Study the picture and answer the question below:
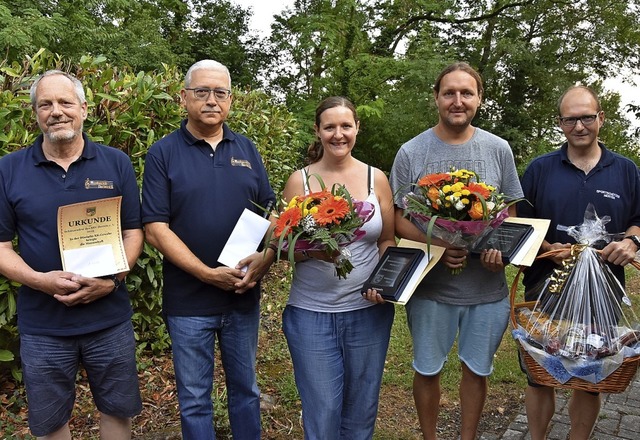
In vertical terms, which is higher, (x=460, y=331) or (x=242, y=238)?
(x=242, y=238)

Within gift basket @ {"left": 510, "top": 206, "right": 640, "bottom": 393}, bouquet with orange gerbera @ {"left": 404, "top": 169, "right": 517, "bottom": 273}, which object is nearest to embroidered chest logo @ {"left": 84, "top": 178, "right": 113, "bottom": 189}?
bouquet with orange gerbera @ {"left": 404, "top": 169, "right": 517, "bottom": 273}

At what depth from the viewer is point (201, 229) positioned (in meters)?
2.93

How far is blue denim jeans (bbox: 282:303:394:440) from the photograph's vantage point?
2.88 metres

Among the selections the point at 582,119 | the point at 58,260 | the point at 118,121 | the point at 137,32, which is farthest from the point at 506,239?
the point at 137,32

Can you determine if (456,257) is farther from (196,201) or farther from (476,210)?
(196,201)

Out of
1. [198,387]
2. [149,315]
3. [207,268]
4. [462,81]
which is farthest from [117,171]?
[149,315]

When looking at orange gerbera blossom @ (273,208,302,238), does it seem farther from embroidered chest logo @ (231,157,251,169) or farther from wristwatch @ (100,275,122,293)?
wristwatch @ (100,275,122,293)

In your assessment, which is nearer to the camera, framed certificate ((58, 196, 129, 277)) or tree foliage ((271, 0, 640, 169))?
framed certificate ((58, 196, 129, 277))

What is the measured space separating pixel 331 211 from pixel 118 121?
237 cm

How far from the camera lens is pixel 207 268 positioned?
2861mm

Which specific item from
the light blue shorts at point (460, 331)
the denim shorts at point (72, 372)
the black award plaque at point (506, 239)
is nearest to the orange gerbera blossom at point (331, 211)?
the black award plaque at point (506, 239)

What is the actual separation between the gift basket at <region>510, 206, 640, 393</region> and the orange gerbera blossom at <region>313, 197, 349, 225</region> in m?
1.09

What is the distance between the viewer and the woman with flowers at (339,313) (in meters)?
2.88

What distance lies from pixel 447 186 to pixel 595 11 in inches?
749
